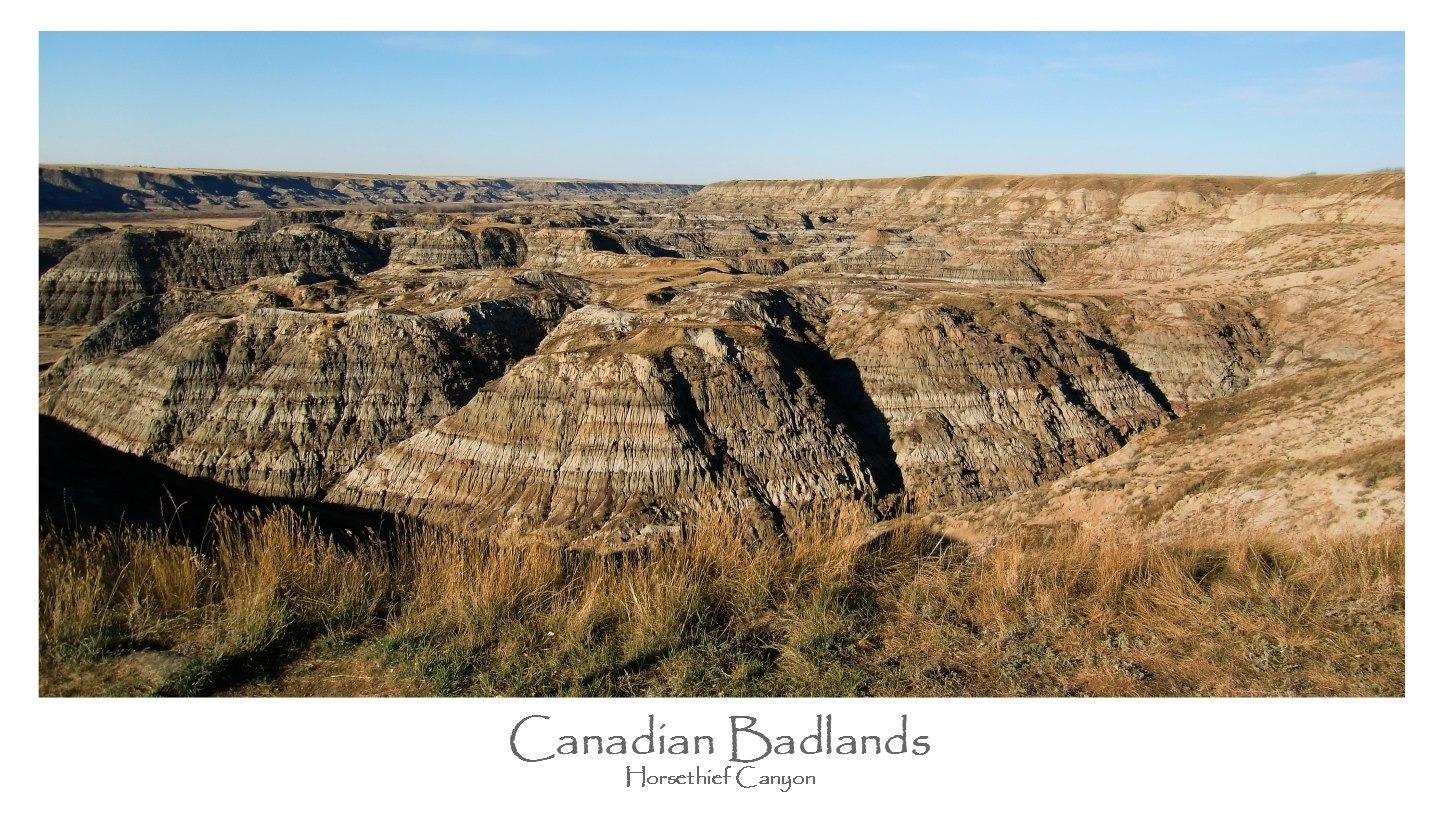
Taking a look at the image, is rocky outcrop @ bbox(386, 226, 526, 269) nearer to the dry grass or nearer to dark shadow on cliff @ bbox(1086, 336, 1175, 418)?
dark shadow on cliff @ bbox(1086, 336, 1175, 418)

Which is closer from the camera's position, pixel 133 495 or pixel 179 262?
pixel 133 495

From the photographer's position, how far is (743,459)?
36594mm

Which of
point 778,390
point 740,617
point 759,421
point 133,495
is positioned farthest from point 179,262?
point 740,617

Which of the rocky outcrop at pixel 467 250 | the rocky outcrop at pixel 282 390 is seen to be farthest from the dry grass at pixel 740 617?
the rocky outcrop at pixel 467 250

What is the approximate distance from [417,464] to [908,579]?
115 feet

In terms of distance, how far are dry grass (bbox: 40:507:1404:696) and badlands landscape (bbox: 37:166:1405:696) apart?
4cm

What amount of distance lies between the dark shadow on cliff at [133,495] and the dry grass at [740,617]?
12435mm

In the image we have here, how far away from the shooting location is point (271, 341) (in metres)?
46.1

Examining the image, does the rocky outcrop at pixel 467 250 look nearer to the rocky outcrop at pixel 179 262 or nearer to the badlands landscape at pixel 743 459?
the badlands landscape at pixel 743 459

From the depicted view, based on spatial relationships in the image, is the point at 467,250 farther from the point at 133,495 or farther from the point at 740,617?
the point at 740,617

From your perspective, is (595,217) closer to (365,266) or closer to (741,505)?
(365,266)

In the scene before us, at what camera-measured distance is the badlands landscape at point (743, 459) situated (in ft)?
19.6

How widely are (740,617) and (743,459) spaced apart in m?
30.0
